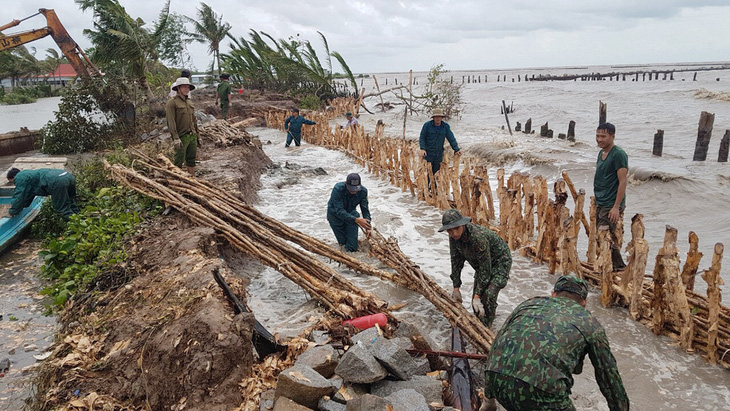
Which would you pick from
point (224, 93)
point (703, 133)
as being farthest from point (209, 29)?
point (703, 133)

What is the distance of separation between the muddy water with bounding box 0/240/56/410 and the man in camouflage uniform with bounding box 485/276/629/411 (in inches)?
134

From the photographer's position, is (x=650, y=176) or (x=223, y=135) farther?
(x=223, y=135)

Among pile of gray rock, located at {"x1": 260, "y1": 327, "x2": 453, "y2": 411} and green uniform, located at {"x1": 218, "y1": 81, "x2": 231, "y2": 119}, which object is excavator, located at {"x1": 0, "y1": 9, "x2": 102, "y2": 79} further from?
pile of gray rock, located at {"x1": 260, "y1": 327, "x2": 453, "y2": 411}

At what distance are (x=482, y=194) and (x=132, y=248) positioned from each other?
4479mm

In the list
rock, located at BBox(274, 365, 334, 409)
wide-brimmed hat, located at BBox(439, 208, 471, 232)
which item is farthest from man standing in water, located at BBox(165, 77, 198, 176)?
rock, located at BBox(274, 365, 334, 409)

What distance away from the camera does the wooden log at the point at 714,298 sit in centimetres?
331

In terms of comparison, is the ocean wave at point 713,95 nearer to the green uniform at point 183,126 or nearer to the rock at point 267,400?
the green uniform at point 183,126

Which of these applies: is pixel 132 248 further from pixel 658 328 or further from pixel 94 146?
pixel 94 146

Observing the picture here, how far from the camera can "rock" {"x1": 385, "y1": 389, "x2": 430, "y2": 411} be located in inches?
93.1

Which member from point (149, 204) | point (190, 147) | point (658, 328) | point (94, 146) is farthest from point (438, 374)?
point (94, 146)

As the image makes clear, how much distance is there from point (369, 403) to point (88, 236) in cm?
468

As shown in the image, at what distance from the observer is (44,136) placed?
12.5 metres

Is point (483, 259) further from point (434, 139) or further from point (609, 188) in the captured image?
point (434, 139)

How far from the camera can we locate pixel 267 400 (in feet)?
8.54
